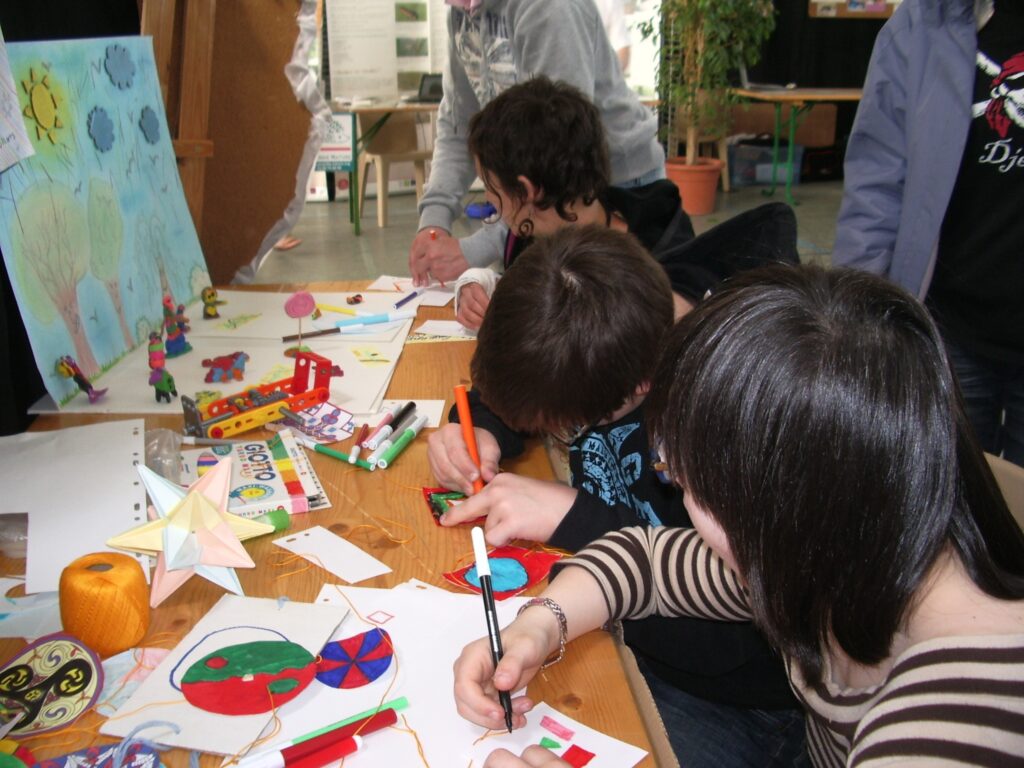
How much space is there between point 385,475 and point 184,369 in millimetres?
487

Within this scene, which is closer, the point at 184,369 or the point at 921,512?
the point at 921,512

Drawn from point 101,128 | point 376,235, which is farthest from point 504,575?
point 376,235

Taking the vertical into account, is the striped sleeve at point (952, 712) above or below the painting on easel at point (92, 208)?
below

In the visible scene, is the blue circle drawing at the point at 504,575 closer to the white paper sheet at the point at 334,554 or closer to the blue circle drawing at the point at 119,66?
the white paper sheet at the point at 334,554

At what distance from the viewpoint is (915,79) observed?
141 cm

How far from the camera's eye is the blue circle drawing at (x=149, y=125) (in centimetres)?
147

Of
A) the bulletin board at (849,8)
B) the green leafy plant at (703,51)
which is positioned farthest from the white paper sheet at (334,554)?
the bulletin board at (849,8)

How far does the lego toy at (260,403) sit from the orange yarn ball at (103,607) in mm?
380

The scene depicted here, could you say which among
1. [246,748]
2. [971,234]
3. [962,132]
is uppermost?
[962,132]

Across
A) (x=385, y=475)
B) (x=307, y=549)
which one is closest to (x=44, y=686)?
(x=307, y=549)

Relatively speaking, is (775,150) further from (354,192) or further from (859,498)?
(859,498)

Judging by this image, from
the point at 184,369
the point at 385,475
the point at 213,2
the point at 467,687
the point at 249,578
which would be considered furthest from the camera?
the point at 213,2

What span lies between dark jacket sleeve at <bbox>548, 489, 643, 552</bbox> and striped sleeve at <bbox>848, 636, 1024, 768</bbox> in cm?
40

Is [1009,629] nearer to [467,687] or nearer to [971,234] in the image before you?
[467,687]
